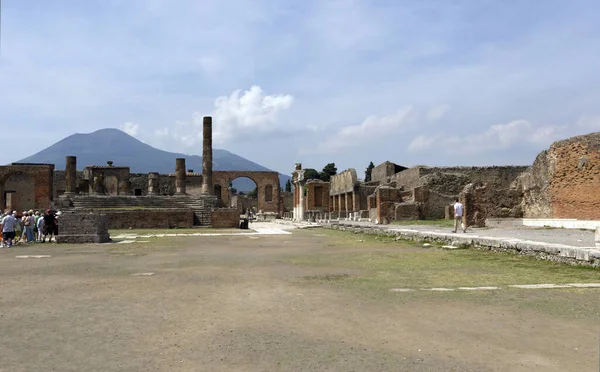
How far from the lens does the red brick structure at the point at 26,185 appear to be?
43000 millimetres

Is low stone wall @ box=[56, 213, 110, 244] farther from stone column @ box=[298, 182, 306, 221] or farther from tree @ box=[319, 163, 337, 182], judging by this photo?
tree @ box=[319, 163, 337, 182]

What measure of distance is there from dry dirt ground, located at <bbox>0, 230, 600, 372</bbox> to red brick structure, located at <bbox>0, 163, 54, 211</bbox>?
38.6 metres

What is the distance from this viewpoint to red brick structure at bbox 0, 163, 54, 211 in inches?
1693

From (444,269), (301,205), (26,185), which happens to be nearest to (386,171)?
(301,205)

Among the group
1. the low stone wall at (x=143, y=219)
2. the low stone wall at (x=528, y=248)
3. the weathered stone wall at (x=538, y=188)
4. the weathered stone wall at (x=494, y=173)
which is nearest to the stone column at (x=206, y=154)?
the low stone wall at (x=143, y=219)

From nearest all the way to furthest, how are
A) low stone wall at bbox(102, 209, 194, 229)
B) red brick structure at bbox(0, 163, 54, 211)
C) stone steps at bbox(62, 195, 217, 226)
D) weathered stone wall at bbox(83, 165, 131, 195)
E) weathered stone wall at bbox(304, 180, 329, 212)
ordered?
1. low stone wall at bbox(102, 209, 194, 229)
2. stone steps at bbox(62, 195, 217, 226)
3. red brick structure at bbox(0, 163, 54, 211)
4. weathered stone wall at bbox(304, 180, 329, 212)
5. weathered stone wall at bbox(83, 165, 131, 195)

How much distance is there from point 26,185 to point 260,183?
29.3m

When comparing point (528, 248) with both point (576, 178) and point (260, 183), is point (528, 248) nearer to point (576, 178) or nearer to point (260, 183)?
point (576, 178)

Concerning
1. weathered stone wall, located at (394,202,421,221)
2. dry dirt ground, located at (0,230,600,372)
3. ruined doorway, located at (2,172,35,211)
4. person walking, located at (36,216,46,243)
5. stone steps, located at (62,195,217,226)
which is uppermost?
ruined doorway, located at (2,172,35,211)

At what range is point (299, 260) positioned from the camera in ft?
35.5

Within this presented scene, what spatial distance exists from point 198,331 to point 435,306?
101 inches

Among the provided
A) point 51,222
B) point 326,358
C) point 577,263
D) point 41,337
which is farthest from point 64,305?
point 51,222

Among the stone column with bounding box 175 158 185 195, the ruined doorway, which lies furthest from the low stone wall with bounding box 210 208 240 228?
the ruined doorway

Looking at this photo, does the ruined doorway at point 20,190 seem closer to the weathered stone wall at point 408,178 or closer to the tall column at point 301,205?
the tall column at point 301,205
